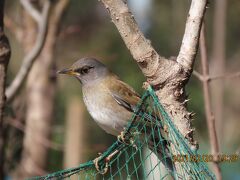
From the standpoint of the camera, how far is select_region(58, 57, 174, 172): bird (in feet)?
16.7

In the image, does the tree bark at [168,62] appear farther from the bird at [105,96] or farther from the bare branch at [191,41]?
the bird at [105,96]

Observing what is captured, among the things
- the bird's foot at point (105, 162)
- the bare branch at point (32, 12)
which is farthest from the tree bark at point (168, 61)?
the bare branch at point (32, 12)

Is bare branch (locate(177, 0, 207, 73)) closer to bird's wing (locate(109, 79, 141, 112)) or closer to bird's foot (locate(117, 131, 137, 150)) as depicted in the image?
bird's foot (locate(117, 131, 137, 150))

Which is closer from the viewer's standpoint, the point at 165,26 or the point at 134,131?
the point at 134,131

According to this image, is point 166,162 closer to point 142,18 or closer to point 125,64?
point 125,64

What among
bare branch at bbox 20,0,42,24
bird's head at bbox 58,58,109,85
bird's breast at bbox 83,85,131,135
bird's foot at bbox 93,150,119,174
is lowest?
bird's foot at bbox 93,150,119,174

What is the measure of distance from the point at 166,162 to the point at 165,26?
18.8 feet

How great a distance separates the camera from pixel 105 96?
17.3ft

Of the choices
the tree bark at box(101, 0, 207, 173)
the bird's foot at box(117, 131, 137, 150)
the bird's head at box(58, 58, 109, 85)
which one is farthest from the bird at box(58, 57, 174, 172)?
the tree bark at box(101, 0, 207, 173)

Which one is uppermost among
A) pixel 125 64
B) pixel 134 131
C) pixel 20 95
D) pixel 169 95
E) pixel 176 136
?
pixel 125 64

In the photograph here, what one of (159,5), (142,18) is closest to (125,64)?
(142,18)

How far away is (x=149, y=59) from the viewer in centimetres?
329

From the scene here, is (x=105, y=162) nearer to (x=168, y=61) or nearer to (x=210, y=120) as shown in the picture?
(x=210, y=120)

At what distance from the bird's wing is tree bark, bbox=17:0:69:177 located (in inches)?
44.8
